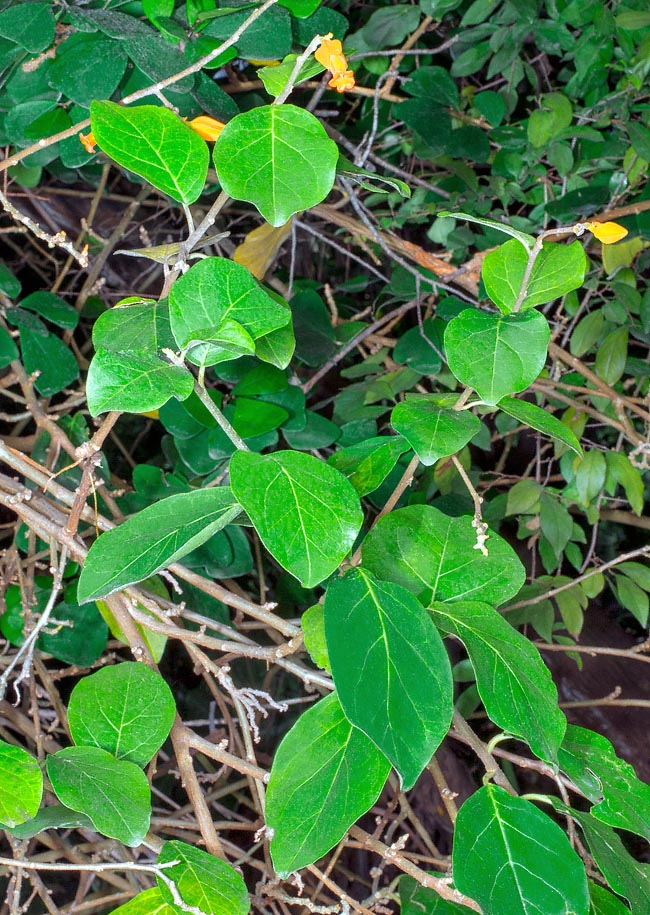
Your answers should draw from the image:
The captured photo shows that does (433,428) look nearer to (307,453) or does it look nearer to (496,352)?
(496,352)

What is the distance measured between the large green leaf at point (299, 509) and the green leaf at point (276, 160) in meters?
0.14

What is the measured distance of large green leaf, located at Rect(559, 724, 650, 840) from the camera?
1.59 feet

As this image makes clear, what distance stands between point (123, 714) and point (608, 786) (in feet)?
1.12

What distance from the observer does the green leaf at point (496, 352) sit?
42 centimetres

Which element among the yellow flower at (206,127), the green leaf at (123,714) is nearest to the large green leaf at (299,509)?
the green leaf at (123,714)

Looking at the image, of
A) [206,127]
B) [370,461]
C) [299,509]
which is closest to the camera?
[299,509]

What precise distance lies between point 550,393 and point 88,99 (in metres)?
0.62

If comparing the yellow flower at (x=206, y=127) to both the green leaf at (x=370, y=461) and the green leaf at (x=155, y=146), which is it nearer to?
the green leaf at (x=155, y=146)

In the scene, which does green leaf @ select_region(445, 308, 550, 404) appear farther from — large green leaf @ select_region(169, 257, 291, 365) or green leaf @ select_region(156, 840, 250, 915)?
green leaf @ select_region(156, 840, 250, 915)

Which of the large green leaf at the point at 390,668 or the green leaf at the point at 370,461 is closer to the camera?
the large green leaf at the point at 390,668

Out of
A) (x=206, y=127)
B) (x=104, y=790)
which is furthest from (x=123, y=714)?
(x=206, y=127)

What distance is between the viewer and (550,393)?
3.14 ft

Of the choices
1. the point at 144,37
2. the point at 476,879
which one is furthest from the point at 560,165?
the point at 476,879

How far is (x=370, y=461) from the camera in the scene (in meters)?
0.51
